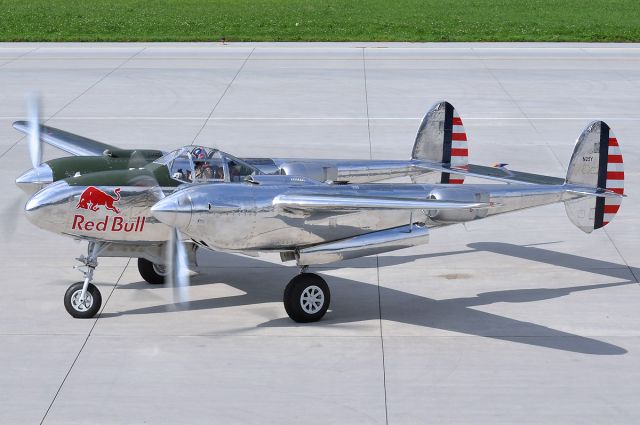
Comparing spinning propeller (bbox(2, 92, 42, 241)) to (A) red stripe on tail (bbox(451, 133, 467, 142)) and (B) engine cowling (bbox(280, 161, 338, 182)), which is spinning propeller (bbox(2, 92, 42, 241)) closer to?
(B) engine cowling (bbox(280, 161, 338, 182))

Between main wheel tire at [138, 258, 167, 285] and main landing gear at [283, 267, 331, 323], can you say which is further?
main wheel tire at [138, 258, 167, 285]

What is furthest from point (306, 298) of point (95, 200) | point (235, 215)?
point (95, 200)

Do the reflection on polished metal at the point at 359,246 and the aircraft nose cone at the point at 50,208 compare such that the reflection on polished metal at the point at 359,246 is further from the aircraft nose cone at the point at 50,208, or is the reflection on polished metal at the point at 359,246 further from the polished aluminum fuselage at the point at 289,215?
the aircraft nose cone at the point at 50,208

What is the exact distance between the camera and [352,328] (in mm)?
14414

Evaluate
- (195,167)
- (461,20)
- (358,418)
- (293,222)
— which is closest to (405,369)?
(358,418)

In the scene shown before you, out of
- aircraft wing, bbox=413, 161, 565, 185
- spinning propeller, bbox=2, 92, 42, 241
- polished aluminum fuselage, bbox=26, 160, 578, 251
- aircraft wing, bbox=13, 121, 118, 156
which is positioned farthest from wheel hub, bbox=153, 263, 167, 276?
aircraft wing, bbox=413, 161, 565, 185

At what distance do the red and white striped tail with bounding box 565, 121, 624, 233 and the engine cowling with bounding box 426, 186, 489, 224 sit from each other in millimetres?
1601

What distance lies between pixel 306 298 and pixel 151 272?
9.26 feet

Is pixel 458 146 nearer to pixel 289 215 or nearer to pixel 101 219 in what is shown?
pixel 289 215

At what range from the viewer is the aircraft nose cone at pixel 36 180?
15492mm

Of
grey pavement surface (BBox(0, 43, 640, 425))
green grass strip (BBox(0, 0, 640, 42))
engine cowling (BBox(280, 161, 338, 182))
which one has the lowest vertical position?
grey pavement surface (BBox(0, 43, 640, 425))

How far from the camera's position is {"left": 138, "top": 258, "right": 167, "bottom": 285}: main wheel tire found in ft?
53.0

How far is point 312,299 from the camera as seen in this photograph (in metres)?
14.5

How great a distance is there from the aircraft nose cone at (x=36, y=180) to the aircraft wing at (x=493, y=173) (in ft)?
18.7
